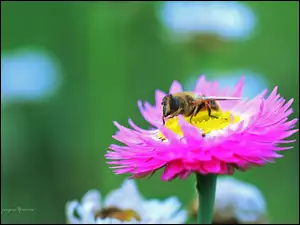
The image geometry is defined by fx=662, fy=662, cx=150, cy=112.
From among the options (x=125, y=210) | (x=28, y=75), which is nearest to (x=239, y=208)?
(x=125, y=210)

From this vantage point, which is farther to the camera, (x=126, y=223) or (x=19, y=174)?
(x=19, y=174)

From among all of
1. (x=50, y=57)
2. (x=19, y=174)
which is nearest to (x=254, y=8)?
(x=50, y=57)

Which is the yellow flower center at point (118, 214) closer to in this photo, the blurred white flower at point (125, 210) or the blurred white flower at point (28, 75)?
the blurred white flower at point (125, 210)

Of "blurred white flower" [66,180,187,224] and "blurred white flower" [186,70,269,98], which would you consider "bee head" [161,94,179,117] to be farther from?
"blurred white flower" [186,70,269,98]

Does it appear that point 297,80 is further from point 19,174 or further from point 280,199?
point 19,174

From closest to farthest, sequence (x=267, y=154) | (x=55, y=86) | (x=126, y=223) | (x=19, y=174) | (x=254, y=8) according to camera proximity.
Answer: (x=267, y=154) < (x=126, y=223) < (x=19, y=174) < (x=55, y=86) < (x=254, y=8)

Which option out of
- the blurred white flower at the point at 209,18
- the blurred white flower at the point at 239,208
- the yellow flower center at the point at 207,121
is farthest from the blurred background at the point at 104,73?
the yellow flower center at the point at 207,121
